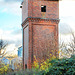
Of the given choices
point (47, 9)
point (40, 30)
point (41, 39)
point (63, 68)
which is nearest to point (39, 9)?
point (47, 9)

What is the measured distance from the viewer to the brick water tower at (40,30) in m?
20.5

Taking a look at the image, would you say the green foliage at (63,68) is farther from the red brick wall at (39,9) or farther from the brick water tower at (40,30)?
the red brick wall at (39,9)

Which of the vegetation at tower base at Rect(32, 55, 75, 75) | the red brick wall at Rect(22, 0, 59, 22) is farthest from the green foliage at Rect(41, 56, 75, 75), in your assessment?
the red brick wall at Rect(22, 0, 59, 22)

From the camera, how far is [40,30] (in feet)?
69.1

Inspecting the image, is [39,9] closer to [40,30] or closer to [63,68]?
[40,30]

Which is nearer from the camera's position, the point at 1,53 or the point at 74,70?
the point at 74,70

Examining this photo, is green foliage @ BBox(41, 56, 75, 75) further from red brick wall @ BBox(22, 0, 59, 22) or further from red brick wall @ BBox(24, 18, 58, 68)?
red brick wall @ BBox(22, 0, 59, 22)

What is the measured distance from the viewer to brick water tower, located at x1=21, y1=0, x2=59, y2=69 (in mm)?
20516

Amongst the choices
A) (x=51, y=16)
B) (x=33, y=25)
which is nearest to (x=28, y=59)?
(x=33, y=25)

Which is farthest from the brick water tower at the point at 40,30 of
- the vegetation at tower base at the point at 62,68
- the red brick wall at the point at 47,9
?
the vegetation at tower base at the point at 62,68

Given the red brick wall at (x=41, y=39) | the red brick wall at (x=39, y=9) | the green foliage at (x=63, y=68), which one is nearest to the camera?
the green foliage at (x=63, y=68)

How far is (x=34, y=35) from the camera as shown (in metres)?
20.7

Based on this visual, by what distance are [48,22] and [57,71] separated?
1232 centimetres

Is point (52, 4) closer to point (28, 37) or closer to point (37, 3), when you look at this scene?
→ point (37, 3)
